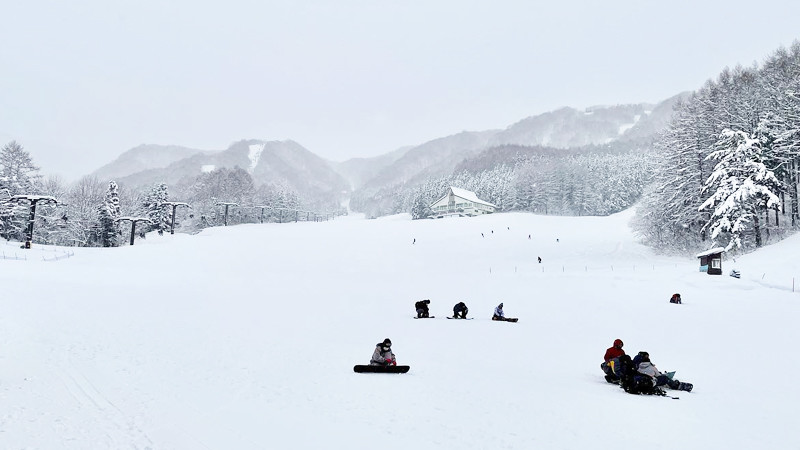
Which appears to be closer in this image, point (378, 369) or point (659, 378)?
point (659, 378)

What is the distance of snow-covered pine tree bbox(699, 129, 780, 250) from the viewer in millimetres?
32844

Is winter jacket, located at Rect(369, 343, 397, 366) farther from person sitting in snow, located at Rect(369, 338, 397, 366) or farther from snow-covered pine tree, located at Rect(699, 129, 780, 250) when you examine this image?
snow-covered pine tree, located at Rect(699, 129, 780, 250)

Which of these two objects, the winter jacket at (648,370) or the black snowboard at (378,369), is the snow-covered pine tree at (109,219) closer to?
the black snowboard at (378,369)

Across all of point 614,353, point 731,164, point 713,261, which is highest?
point 731,164

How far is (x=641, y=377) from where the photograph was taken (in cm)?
1050

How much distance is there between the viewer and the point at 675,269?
3334 centimetres

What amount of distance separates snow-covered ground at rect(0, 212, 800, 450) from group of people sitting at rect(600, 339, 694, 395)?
0.39m

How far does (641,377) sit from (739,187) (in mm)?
31565

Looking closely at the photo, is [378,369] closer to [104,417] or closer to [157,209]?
[104,417]

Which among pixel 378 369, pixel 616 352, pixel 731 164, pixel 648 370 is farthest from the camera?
pixel 731 164

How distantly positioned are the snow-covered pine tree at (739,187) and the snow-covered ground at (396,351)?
137 inches

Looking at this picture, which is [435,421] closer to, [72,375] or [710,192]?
[72,375]

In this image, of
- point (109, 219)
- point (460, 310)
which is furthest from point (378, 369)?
point (109, 219)

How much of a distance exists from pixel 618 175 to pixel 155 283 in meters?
109
